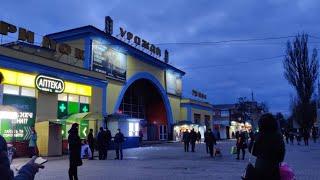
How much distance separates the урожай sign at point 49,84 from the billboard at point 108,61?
935 centimetres

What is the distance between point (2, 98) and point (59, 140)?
4680 millimetres

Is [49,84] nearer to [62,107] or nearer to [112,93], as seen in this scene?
[62,107]

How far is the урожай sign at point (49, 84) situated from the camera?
29047 mm

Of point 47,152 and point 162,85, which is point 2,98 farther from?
point 162,85

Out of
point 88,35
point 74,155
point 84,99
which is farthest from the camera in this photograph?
point 88,35

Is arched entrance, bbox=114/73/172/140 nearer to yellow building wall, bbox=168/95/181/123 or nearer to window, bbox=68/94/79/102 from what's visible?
yellow building wall, bbox=168/95/181/123

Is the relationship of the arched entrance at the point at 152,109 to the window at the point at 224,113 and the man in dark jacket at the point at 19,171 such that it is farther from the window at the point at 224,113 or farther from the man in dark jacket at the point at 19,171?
the window at the point at 224,113

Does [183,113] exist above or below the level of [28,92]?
above

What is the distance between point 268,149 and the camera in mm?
6285

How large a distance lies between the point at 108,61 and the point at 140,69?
787 cm


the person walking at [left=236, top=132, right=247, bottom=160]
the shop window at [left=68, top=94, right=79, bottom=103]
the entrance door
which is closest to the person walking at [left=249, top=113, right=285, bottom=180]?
the person walking at [left=236, top=132, right=247, bottom=160]

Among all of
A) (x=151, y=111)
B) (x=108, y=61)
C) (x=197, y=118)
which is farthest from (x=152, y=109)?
(x=108, y=61)

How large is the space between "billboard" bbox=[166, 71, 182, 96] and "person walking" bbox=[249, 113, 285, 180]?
53228 mm

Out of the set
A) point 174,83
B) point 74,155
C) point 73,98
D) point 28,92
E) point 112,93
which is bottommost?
point 74,155
